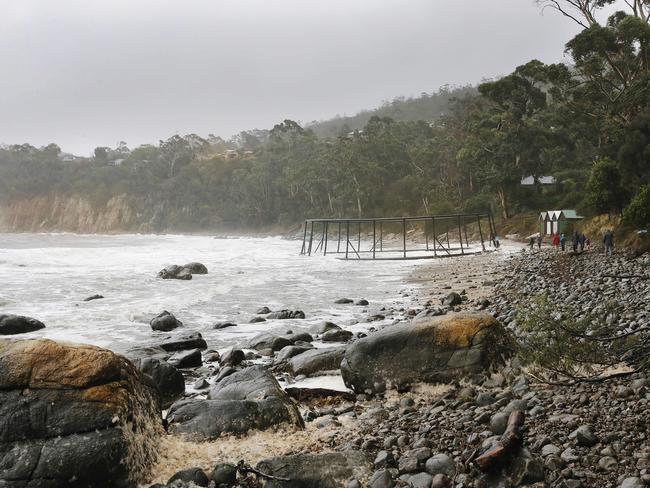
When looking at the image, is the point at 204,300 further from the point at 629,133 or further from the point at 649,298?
the point at 629,133

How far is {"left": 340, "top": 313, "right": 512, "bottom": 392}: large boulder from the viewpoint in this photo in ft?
22.1

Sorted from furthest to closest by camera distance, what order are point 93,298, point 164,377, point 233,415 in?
point 93,298
point 164,377
point 233,415

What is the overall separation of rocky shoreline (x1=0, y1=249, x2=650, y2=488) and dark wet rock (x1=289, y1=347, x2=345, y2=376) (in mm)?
22

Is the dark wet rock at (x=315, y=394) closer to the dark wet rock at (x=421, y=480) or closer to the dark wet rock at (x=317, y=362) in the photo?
the dark wet rock at (x=317, y=362)

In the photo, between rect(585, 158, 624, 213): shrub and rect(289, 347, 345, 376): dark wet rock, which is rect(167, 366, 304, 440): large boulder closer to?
rect(289, 347, 345, 376): dark wet rock

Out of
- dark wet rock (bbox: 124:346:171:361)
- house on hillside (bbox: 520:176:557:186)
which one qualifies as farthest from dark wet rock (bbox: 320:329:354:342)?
house on hillside (bbox: 520:176:557:186)

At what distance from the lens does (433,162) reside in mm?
66250

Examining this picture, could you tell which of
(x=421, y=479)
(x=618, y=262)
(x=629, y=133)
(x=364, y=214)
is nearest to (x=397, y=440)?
(x=421, y=479)

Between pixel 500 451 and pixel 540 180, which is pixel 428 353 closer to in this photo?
pixel 500 451

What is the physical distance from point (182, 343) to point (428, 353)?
17.4 ft

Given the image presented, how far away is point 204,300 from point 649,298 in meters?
13.0

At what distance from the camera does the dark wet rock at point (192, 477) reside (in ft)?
14.5

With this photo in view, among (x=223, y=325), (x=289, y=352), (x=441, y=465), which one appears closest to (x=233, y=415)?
(x=441, y=465)

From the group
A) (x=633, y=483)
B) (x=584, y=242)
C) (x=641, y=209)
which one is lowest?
(x=633, y=483)
